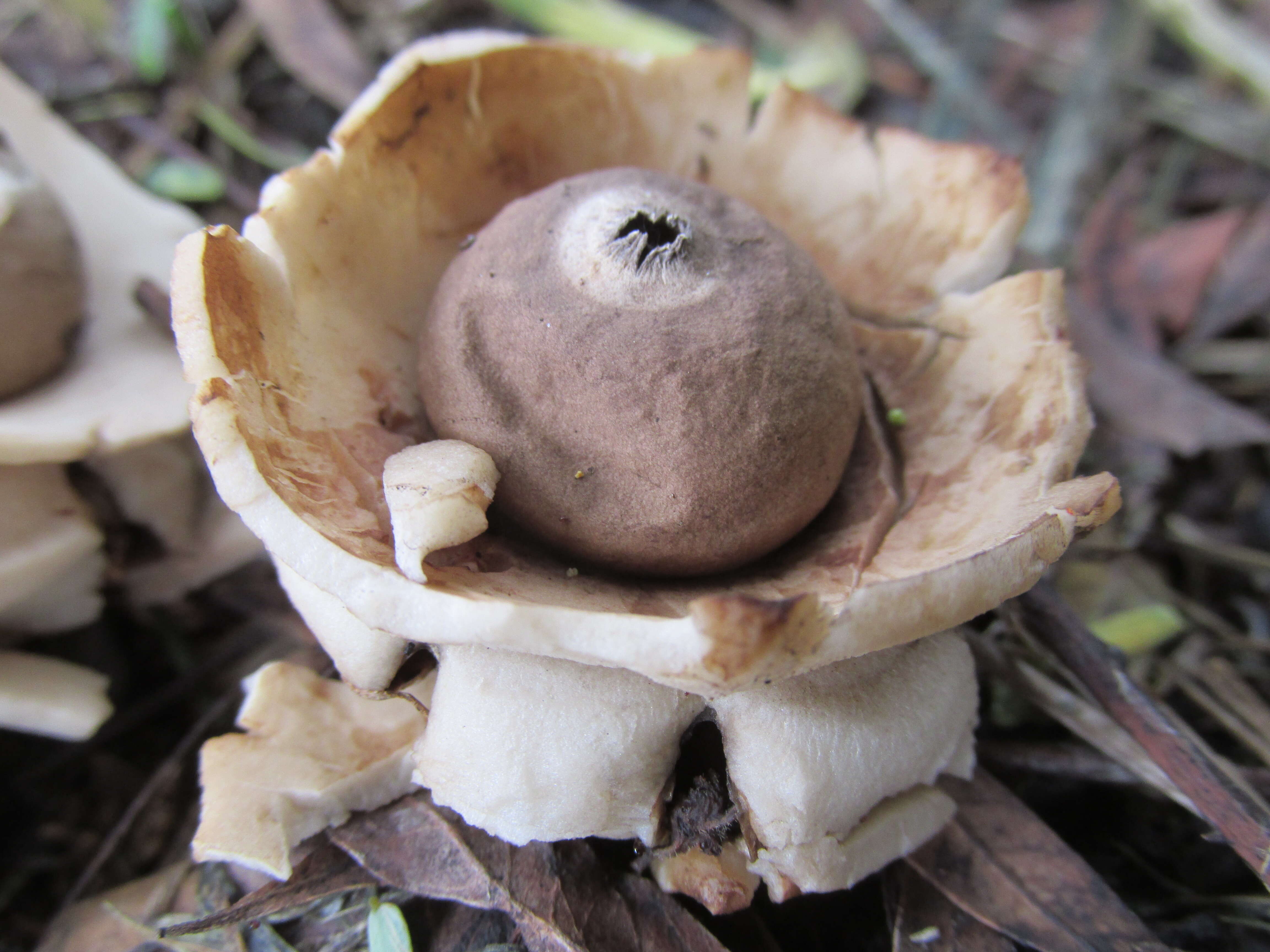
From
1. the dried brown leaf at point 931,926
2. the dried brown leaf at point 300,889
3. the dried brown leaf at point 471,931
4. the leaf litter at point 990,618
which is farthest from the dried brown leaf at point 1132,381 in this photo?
the dried brown leaf at point 300,889

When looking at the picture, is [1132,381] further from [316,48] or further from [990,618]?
[316,48]

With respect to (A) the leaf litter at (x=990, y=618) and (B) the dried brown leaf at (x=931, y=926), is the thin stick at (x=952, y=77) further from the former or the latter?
(B) the dried brown leaf at (x=931, y=926)

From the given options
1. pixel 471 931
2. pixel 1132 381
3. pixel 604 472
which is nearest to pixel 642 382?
pixel 604 472

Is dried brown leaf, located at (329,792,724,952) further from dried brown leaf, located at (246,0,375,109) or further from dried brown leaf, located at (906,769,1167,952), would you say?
dried brown leaf, located at (246,0,375,109)

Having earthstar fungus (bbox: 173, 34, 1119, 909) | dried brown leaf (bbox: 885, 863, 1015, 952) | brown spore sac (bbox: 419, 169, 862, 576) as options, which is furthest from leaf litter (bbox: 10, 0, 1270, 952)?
brown spore sac (bbox: 419, 169, 862, 576)

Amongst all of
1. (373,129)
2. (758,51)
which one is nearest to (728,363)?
(373,129)
